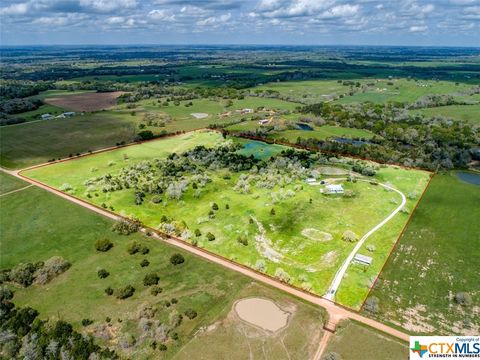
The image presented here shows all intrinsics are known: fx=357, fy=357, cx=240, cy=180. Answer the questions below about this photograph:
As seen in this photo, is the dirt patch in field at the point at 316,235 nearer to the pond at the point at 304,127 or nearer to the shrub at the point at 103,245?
the shrub at the point at 103,245

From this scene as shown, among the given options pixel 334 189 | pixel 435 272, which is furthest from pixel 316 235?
pixel 334 189

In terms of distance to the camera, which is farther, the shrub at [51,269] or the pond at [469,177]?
the pond at [469,177]

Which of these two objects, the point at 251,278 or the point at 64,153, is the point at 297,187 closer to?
the point at 251,278

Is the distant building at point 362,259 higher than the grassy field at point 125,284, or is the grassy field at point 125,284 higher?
the distant building at point 362,259

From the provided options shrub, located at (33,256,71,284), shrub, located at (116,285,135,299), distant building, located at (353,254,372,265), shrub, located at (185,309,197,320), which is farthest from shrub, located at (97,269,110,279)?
distant building, located at (353,254,372,265)

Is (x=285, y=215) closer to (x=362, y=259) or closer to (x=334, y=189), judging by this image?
(x=334, y=189)

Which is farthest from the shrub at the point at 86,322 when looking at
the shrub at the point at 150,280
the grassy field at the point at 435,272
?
the grassy field at the point at 435,272
